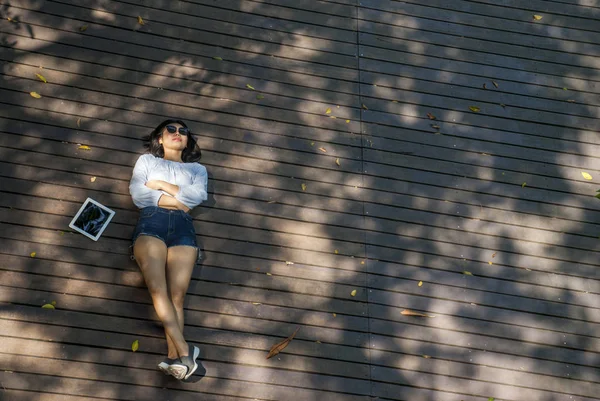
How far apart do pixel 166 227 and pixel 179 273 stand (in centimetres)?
35

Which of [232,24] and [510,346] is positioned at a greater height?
[232,24]

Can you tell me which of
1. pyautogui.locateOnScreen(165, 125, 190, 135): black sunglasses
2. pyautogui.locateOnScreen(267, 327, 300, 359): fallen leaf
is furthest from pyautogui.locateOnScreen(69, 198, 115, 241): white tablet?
pyautogui.locateOnScreen(267, 327, 300, 359): fallen leaf

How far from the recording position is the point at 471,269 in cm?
444

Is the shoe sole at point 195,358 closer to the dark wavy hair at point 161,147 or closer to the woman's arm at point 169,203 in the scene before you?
the woman's arm at point 169,203

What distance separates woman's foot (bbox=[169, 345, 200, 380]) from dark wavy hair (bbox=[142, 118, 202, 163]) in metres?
1.51

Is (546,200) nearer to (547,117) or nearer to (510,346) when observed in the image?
(547,117)

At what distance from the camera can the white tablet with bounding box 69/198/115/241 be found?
414 centimetres

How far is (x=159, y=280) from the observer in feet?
12.5

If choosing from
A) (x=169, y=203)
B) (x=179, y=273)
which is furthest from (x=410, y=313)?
(x=169, y=203)

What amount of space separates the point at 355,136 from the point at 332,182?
0.48 metres

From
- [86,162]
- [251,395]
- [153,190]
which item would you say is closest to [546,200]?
[251,395]

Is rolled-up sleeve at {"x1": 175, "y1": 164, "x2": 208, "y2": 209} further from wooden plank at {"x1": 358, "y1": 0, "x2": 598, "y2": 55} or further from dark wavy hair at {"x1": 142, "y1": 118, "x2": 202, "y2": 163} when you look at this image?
wooden plank at {"x1": 358, "y1": 0, "x2": 598, "y2": 55}

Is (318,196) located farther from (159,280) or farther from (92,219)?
(92,219)

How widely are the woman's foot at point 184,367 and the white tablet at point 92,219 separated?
114 centimetres
